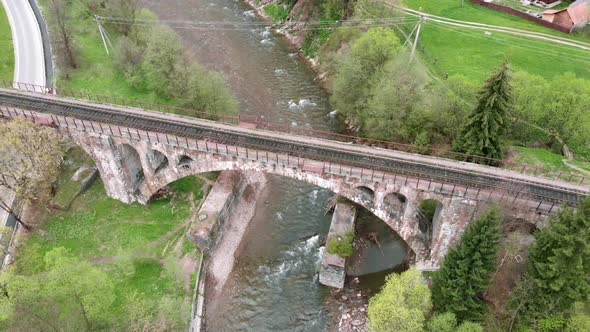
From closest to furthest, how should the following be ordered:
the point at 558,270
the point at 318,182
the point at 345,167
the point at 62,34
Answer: the point at 558,270 → the point at 345,167 → the point at 318,182 → the point at 62,34

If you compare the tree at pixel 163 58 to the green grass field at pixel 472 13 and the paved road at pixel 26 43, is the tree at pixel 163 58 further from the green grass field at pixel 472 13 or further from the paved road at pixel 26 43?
the green grass field at pixel 472 13

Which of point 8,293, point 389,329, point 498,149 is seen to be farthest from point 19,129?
point 498,149

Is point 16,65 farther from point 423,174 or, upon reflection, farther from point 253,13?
point 423,174

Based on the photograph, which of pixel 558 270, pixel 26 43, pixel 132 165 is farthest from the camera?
pixel 26 43

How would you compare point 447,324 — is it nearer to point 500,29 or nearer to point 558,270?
point 558,270

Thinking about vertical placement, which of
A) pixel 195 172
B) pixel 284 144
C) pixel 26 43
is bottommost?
pixel 195 172

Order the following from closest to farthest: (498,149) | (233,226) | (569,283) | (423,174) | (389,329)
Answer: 1. (569,283)
2. (389,329)
3. (423,174)
4. (498,149)
5. (233,226)

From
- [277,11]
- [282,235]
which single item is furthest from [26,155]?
[277,11]
